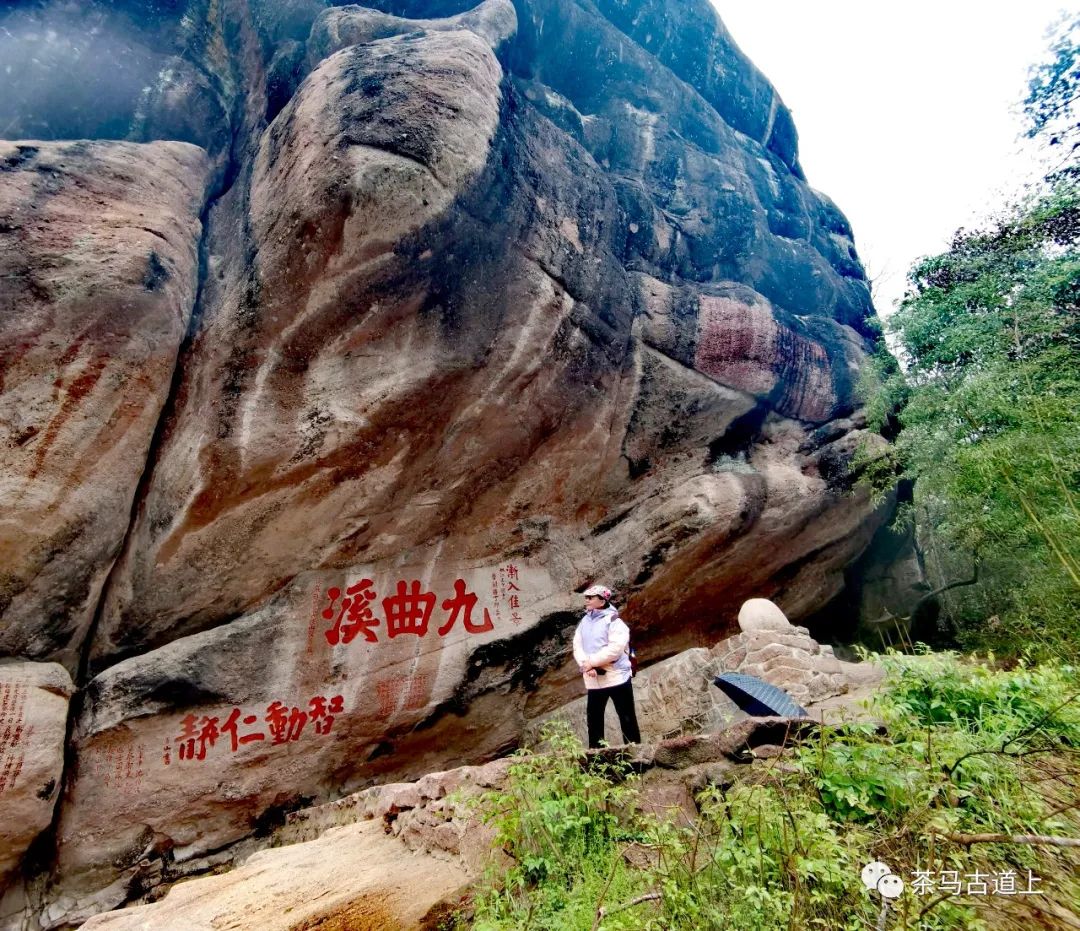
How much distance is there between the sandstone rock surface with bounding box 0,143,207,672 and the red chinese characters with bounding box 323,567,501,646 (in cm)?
242

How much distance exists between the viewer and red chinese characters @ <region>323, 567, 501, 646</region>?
6.70 meters

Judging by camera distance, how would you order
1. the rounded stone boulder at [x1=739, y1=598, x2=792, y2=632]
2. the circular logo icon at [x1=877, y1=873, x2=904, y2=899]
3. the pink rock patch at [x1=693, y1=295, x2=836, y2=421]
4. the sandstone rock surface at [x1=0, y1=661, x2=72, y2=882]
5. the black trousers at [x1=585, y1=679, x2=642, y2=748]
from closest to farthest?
the circular logo icon at [x1=877, y1=873, x2=904, y2=899] < the black trousers at [x1=585, y1=679, x2=642, y2=748] < the sandstone rock surface at [x1=0, y1=661, x2=72, y2=882] < the rounded stone boulder at [x1=739, y1=598, x2=792, y2=632] < the pink rock patch at [x1=693, y1=295, x2=836, y2=421]

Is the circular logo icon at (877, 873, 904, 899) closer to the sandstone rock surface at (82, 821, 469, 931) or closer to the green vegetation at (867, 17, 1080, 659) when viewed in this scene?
the sandstone rock surface at (82, 821, 469, 931)

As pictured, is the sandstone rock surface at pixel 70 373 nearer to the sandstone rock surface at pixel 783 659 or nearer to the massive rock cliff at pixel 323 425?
the massive rock cliff at pixel 323 425

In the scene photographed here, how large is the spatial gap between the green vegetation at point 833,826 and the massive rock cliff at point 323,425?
12.6 ft

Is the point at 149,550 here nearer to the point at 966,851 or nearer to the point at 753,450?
the point at 966,851

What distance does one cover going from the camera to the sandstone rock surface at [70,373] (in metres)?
5.74

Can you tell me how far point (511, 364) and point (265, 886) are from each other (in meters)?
5.32

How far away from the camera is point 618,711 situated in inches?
177

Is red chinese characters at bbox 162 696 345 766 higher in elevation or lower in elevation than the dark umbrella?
lower

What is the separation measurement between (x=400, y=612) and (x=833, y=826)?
17.1ft

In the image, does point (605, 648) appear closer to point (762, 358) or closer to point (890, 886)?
point (890, 886)

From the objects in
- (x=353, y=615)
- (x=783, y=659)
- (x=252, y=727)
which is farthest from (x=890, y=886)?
(x=252, y=727)

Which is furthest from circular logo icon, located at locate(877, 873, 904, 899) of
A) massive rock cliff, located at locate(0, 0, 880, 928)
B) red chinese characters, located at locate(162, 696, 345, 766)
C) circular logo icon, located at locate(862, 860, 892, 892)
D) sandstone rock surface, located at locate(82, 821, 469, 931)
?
red chinese characters, located at locate(162, 696, 345, 766)
